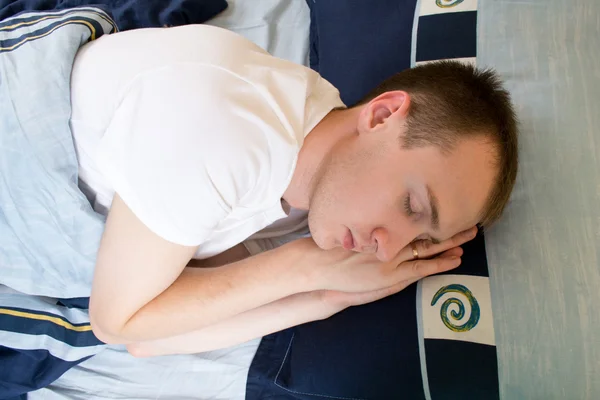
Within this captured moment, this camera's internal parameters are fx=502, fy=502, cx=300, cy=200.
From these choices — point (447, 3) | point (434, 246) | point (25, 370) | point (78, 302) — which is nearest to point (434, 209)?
point (434, 246)

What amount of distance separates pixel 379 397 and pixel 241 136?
0.55 metres

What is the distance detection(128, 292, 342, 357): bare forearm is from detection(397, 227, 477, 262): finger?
255mm

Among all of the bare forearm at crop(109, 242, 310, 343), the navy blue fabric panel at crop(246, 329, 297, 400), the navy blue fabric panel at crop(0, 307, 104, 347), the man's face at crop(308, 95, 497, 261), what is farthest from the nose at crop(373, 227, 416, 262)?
the navy blue fabric panel at crop(0, 307, 104, 347)

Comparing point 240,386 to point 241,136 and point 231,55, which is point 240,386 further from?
point 231,55

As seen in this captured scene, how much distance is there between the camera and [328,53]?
133 centimetres

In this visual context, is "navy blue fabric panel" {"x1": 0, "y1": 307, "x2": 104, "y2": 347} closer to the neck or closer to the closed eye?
the neck

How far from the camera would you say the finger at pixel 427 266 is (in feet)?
3.19

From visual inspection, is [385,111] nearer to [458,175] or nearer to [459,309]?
[458,175]

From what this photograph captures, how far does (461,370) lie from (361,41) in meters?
0.81

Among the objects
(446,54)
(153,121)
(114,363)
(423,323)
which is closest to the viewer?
(153,121)

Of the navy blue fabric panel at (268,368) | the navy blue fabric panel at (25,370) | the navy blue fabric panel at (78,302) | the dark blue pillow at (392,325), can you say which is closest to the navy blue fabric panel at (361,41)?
the dark blue pillow at (392,325)

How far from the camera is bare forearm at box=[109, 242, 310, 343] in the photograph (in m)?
1.02

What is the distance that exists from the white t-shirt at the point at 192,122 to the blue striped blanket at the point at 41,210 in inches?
2.3

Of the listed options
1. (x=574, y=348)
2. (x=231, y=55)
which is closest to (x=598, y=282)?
(x=574, y=348)
